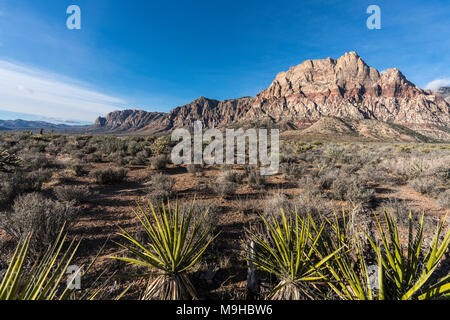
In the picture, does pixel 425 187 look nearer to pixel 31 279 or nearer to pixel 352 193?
pixel 352 193

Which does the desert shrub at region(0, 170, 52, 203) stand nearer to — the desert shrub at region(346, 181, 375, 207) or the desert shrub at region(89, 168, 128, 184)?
the desert shrub at region(89, 168, 128, 184)

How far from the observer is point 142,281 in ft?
8.46

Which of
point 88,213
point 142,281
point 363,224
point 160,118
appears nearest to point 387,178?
point 363,224

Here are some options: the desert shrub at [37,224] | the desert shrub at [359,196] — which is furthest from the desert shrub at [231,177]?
the desert shrub at [37,224]

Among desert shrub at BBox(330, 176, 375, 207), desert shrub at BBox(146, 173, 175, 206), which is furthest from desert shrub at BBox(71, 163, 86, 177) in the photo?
desert shrub at BBox(330, 176, 375, 207)

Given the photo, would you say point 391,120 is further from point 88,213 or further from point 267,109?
point 88,213

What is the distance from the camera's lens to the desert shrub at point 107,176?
6.61 metres

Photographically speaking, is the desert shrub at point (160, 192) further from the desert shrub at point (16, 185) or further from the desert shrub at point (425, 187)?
the desert shrub at point (425, 187)

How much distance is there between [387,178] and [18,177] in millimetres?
13585

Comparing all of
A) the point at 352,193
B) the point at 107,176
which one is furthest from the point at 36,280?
the point at 352,193

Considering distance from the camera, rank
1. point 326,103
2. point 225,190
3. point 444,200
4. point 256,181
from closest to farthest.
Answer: point 444,200 → point 225,190 → point 256,181 → point 326,103

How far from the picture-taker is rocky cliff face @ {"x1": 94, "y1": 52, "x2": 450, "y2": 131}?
9762cm

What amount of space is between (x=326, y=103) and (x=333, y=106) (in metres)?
5.53

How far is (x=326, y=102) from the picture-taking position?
368 ft
